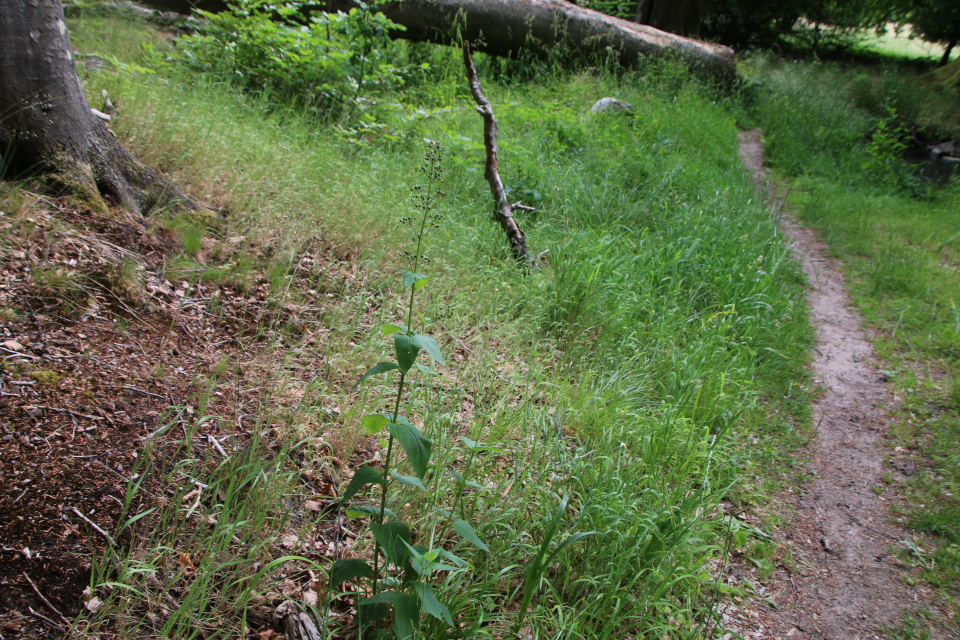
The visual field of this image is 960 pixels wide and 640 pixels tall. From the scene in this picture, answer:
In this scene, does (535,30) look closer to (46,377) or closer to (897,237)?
(897,237)

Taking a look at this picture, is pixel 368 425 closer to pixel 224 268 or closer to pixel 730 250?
pixel 224 268

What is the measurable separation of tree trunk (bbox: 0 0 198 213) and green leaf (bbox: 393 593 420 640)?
2922 millimetres

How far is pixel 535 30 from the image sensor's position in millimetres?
10570

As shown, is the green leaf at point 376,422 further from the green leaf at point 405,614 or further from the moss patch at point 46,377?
the moss patch at point 46,377

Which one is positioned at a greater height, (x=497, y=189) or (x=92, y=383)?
(x=497, y=189)

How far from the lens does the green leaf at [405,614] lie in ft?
5.30

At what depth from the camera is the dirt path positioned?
8.92 feet

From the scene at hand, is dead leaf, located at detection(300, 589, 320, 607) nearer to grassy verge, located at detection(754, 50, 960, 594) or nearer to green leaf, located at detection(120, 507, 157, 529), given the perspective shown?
green leaf, located at detection(120, 507, 157, 529)

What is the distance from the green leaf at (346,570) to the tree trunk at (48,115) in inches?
106

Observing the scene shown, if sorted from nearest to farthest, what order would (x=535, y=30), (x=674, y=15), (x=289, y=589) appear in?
(x=289, y=589), (x=535, y=30), (x=674, y=15)

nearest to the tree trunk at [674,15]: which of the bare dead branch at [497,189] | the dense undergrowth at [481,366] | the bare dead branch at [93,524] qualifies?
the dense undergrowth at [481,366]

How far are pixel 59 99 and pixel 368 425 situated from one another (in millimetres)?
2972

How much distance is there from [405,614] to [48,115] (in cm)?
335

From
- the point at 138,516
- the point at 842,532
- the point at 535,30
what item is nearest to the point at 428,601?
the point at 138,516
